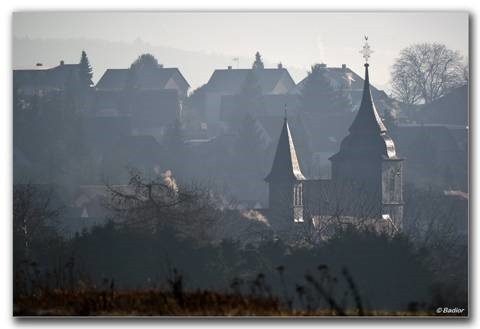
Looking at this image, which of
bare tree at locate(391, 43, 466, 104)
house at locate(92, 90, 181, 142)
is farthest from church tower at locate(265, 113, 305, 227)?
bare tree at locate(391, 43, 466, 104)

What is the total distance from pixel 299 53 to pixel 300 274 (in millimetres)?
4328

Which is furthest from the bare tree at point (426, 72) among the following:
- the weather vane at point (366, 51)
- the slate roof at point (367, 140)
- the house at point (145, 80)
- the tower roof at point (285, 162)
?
the slate roof at point (367, 140)

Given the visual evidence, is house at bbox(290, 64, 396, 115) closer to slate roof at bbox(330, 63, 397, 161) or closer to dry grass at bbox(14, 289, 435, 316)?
slate roof at bbox(330, 63, 397, 161)

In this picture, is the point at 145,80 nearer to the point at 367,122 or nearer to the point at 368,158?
the point at 367,122

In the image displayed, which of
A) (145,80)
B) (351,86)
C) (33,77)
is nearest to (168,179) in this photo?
(145,80)

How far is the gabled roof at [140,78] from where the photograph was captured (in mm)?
34062

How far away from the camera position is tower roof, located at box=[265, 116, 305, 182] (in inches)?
2758

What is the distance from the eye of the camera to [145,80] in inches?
2227

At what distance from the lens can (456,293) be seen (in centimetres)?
2047

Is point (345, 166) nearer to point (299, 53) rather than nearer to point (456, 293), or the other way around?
point (299, 53)

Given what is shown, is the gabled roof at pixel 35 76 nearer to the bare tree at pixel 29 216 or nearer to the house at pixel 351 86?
the bare tree at pixel 29 216

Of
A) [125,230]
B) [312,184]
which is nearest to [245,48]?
[125,230]

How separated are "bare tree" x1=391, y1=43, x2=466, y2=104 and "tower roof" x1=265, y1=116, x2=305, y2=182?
1882cm

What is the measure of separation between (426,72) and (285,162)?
1247 inches
